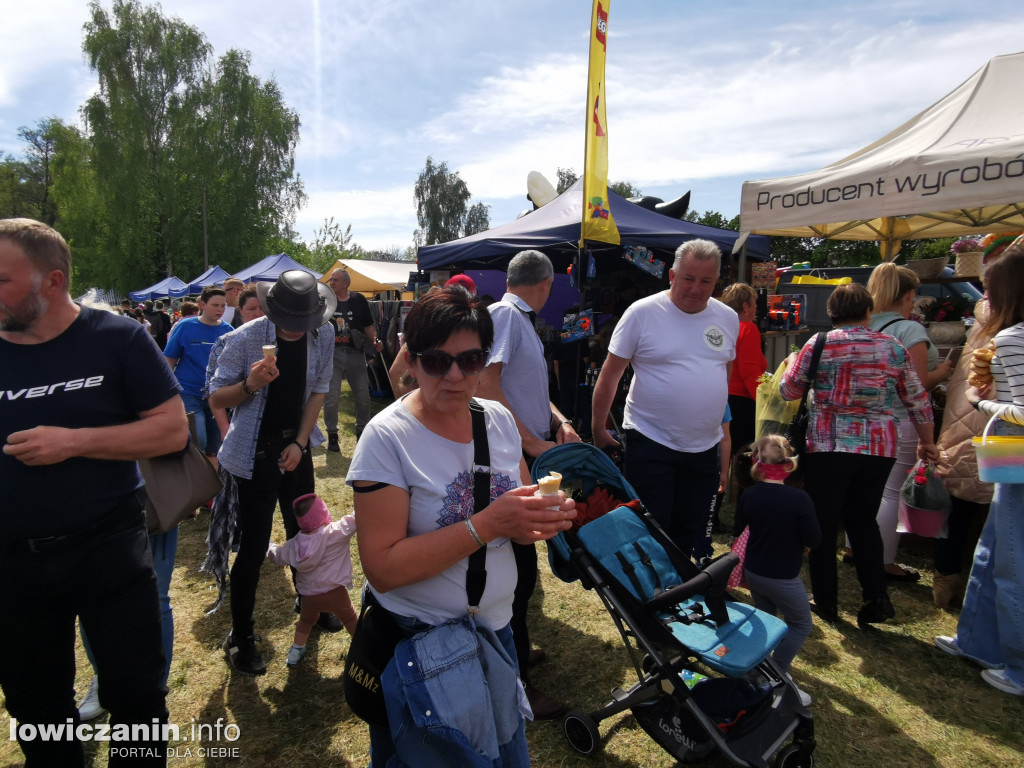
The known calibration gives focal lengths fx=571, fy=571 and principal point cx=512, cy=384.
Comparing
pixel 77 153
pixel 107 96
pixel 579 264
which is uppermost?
pixel 107 96

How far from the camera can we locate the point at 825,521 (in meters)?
3.29

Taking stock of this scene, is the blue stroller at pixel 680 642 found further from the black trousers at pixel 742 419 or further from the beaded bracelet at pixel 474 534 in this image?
the black trousers at pixel 742 419

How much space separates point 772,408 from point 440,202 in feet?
152

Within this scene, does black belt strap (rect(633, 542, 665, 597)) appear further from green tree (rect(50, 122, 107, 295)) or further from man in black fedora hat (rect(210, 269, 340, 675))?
green tree (rect(50, 122, 107, 295))

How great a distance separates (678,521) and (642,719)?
1.13 m

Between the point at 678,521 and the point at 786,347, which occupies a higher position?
the point at 786,347

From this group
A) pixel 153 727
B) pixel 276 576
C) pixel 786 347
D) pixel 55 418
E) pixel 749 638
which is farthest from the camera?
pixel 786 347

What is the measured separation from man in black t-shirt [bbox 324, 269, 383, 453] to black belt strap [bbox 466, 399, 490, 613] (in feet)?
19.7

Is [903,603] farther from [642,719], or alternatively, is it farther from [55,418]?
[55,418]

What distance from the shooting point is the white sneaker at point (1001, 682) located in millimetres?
2783

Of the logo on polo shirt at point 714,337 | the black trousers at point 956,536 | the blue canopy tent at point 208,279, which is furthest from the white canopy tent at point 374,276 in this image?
the black trousers at point 956,536

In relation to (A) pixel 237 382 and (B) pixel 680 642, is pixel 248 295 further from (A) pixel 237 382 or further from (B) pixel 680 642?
(B) pixel 680 642

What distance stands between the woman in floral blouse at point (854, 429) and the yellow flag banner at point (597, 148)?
9.77 ft

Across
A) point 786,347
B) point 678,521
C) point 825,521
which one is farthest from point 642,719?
point 786,347
